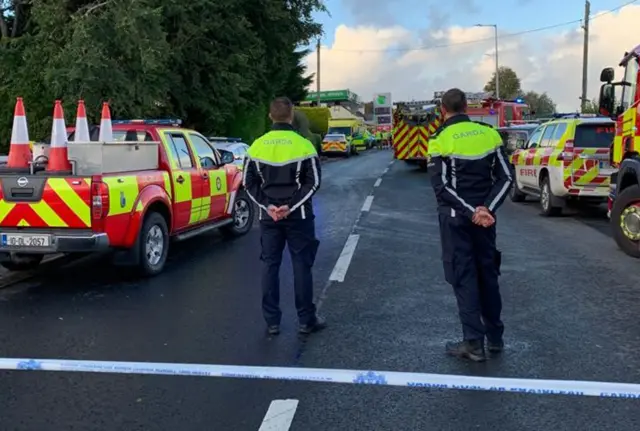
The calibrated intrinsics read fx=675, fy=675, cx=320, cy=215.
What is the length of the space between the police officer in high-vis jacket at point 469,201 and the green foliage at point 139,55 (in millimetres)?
10940

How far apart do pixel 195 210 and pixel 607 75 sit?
6072 mm

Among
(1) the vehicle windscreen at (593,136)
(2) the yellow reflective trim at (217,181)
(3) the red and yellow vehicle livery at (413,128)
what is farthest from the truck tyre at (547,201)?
(3) the red and yellow vehicle livery at (413,128)

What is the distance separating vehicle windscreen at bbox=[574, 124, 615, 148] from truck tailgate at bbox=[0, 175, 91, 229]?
8.61 metres

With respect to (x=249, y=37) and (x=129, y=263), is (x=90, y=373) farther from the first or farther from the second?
(x=249, y=37)

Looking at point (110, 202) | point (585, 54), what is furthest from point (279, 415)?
Answer: point (585, 54)

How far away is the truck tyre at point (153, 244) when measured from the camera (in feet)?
24.2

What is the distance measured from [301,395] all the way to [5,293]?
425cm

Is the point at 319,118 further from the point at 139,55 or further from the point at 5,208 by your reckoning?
the point at 5,208

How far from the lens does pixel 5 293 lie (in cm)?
700

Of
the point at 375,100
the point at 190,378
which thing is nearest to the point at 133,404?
the point at 190,378

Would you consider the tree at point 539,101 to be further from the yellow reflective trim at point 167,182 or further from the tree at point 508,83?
the yellow reflective trim at point 167,182

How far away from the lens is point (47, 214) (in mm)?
Result: 6738

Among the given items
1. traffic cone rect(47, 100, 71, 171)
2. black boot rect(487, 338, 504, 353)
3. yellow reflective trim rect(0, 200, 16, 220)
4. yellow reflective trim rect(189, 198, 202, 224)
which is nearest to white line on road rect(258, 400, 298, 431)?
black boot rect(487, 338, 504, 353)

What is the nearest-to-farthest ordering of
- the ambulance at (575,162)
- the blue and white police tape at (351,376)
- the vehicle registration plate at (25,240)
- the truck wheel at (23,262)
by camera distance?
the blue and white police tape at (351,376) → the vehicle registration plate at (25,240) → the truck wheel at (23,262) → the ambulance at (575,162)
